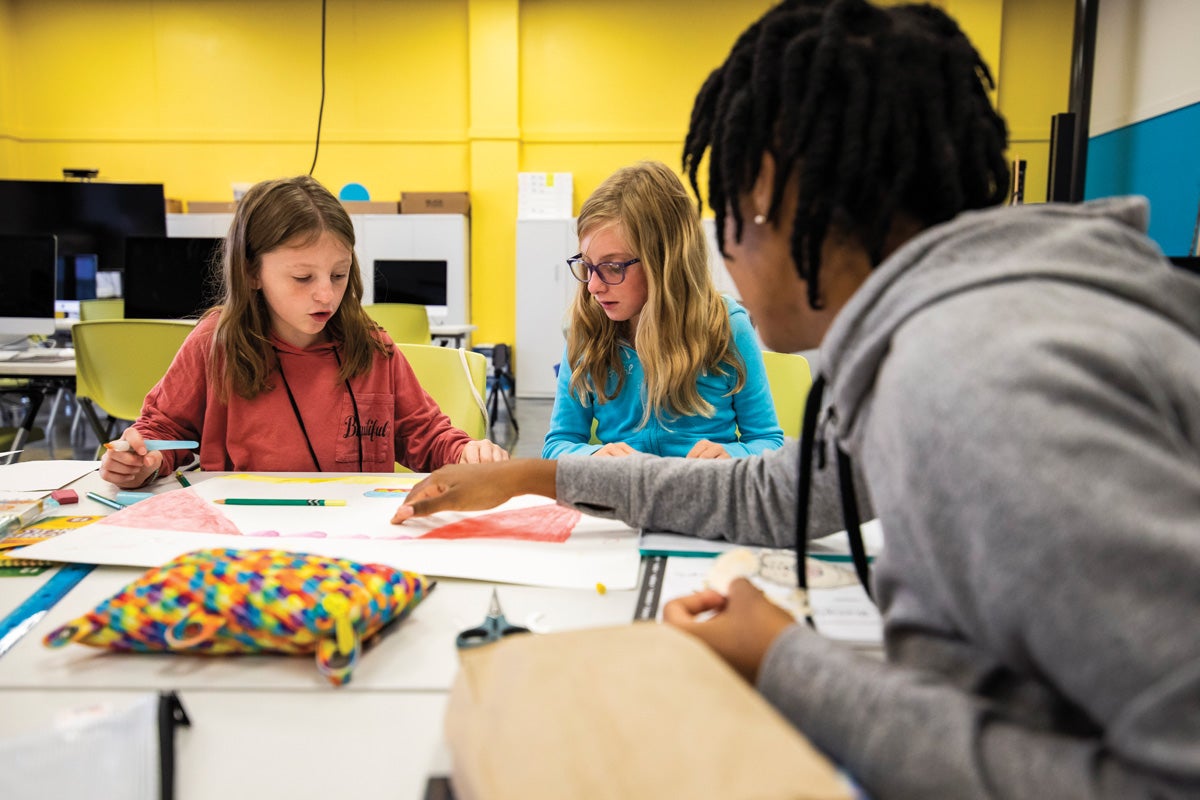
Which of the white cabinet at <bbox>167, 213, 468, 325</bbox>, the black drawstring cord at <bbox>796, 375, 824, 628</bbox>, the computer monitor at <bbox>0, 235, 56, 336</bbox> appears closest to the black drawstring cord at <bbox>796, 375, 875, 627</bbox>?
the black drawstring cord at <bbox>796, 375, 824, 628</bbox>

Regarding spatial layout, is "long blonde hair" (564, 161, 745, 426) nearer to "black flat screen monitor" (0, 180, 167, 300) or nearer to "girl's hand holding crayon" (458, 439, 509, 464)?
"girl's hand holding crayon" (458, 439, 509, 464)

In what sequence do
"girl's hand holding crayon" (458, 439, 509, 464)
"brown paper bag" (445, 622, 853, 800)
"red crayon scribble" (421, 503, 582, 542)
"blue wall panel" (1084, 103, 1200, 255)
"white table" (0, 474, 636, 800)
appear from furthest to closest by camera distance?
"blue wall panel" (1084, 103, 1200, 255), "girl's hand holding crayon" (458, 439, 509, 464), "red crayon scribble" (421, 503, 582, 542), "white table" (0, 474, 636, 800), "brown paper bag" (445, 622, 853, 800)

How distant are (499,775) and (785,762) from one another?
0.14 metres

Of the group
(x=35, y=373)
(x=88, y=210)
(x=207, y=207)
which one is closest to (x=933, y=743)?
(x=35, y=373)

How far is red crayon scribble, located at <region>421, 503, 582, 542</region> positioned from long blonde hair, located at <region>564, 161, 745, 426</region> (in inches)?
21.5

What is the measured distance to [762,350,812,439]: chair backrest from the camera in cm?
196

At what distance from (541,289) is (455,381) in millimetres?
4493

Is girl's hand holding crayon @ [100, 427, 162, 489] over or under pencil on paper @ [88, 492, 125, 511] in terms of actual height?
over

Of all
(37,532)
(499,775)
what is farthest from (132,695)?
(37,532)

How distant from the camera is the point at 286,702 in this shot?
632mm

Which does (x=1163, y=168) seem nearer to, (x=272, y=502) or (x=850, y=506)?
(x=850, y=506)

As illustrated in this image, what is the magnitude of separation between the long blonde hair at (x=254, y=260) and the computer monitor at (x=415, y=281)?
462 cm

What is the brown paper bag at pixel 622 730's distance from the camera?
0.38 metres

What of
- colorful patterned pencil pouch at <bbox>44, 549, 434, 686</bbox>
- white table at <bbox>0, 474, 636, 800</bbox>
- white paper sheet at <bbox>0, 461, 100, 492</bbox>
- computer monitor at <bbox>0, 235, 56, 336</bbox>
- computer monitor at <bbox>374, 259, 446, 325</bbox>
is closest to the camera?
white table at <bbox>0, 474, 636, 800</bbox>
